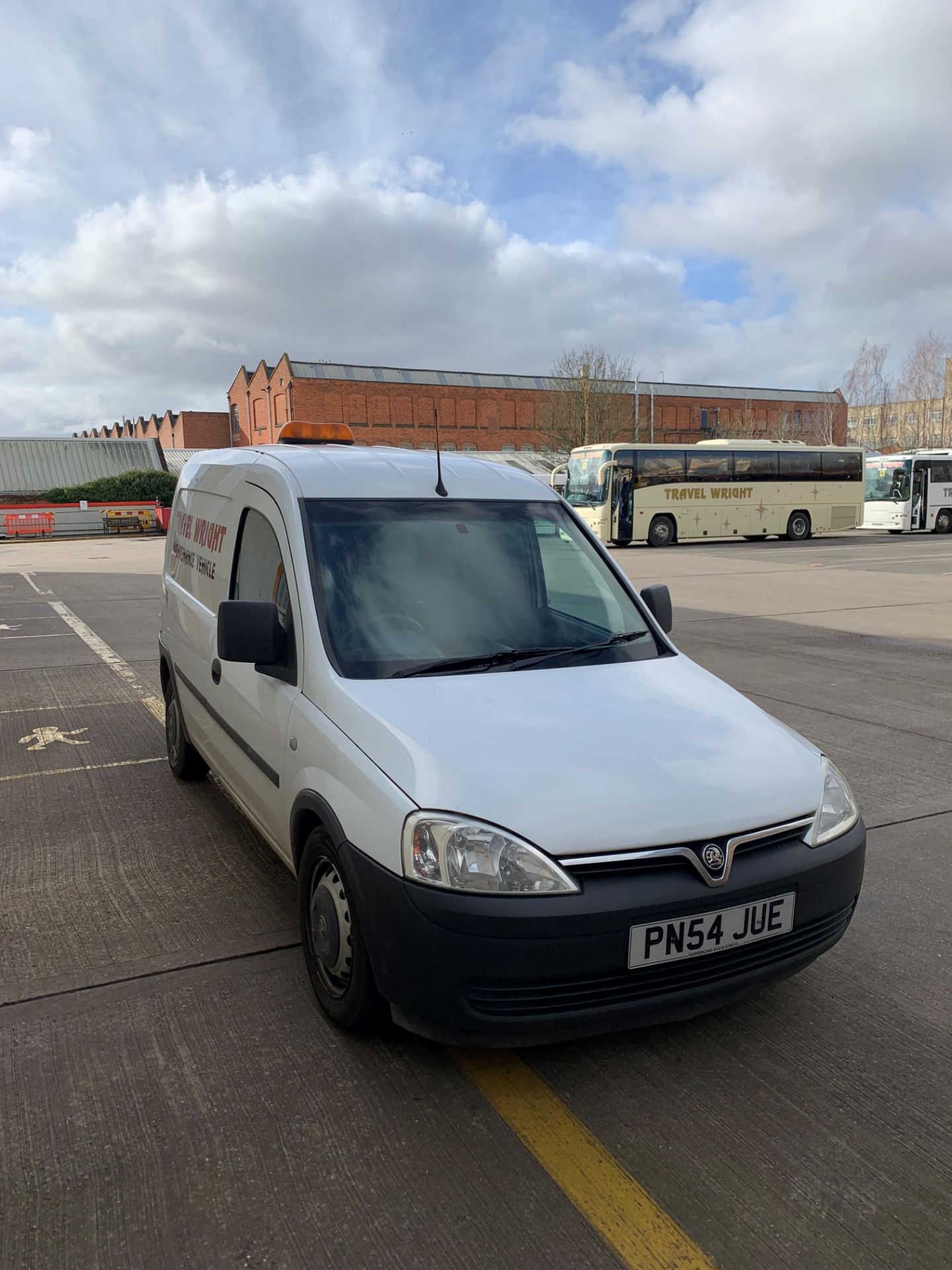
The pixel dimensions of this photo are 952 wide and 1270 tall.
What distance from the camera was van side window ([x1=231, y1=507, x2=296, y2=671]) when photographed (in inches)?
145

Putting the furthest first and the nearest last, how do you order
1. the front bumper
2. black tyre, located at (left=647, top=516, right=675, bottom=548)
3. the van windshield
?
1. black tyre, located at (left=647, top=516, right=675, bottom=548)
2. the van windshield
3. the front bumper

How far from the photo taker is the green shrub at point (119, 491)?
48.9 metres

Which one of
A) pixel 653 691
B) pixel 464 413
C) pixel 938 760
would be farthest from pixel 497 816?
pixel 464 413

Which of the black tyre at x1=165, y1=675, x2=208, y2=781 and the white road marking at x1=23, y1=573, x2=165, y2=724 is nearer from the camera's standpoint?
the black tyre at x1=165, y1=675, x2=208, y2=781

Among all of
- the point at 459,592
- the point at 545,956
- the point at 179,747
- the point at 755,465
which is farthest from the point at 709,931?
the point at 755,465

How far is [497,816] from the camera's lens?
261 centimetres

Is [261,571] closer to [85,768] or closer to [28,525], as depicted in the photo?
[85,768]

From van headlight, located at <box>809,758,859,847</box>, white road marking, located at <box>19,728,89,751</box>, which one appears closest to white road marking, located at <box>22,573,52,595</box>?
white road marking, located at <box>19,728,89,751</box>

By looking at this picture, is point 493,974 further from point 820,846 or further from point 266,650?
point 266,650

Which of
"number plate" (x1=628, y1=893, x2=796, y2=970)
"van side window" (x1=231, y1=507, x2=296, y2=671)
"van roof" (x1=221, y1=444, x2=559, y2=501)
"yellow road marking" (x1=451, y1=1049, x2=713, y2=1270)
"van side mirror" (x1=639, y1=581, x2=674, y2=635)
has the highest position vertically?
"van roof" (x1=221, y1=444, x2=559, y2=501)

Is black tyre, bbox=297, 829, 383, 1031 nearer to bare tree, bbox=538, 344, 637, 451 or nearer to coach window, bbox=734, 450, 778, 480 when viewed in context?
coach window, bbox=734, 450, 778, 480

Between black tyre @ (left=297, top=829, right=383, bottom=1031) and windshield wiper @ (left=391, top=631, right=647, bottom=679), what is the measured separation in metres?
0.65

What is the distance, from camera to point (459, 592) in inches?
146

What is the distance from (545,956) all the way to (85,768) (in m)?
4.54
